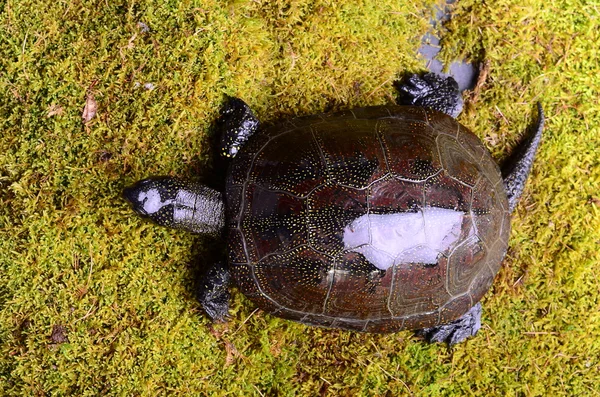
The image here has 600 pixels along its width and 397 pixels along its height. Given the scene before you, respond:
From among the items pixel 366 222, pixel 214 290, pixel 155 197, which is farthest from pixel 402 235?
pixel 155 197

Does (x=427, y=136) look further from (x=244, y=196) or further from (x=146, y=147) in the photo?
(x=146, y=147)

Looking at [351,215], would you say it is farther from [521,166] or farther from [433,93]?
[521,166]

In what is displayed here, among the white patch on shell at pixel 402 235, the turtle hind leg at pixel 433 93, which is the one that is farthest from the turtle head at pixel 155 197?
the turtle hind leg at pixel 433 93

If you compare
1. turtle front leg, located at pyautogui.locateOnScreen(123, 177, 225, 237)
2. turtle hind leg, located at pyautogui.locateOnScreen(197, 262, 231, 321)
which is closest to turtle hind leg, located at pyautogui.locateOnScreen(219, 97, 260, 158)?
turtle front leg, located at pyautogui.locateOnScreen(123, 177, 225, 237)

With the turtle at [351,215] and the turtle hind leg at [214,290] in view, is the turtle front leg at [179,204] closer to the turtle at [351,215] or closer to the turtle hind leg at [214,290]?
the turtle at [351,215]

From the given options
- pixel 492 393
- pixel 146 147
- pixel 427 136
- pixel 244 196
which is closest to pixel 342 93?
pixel 427 136
